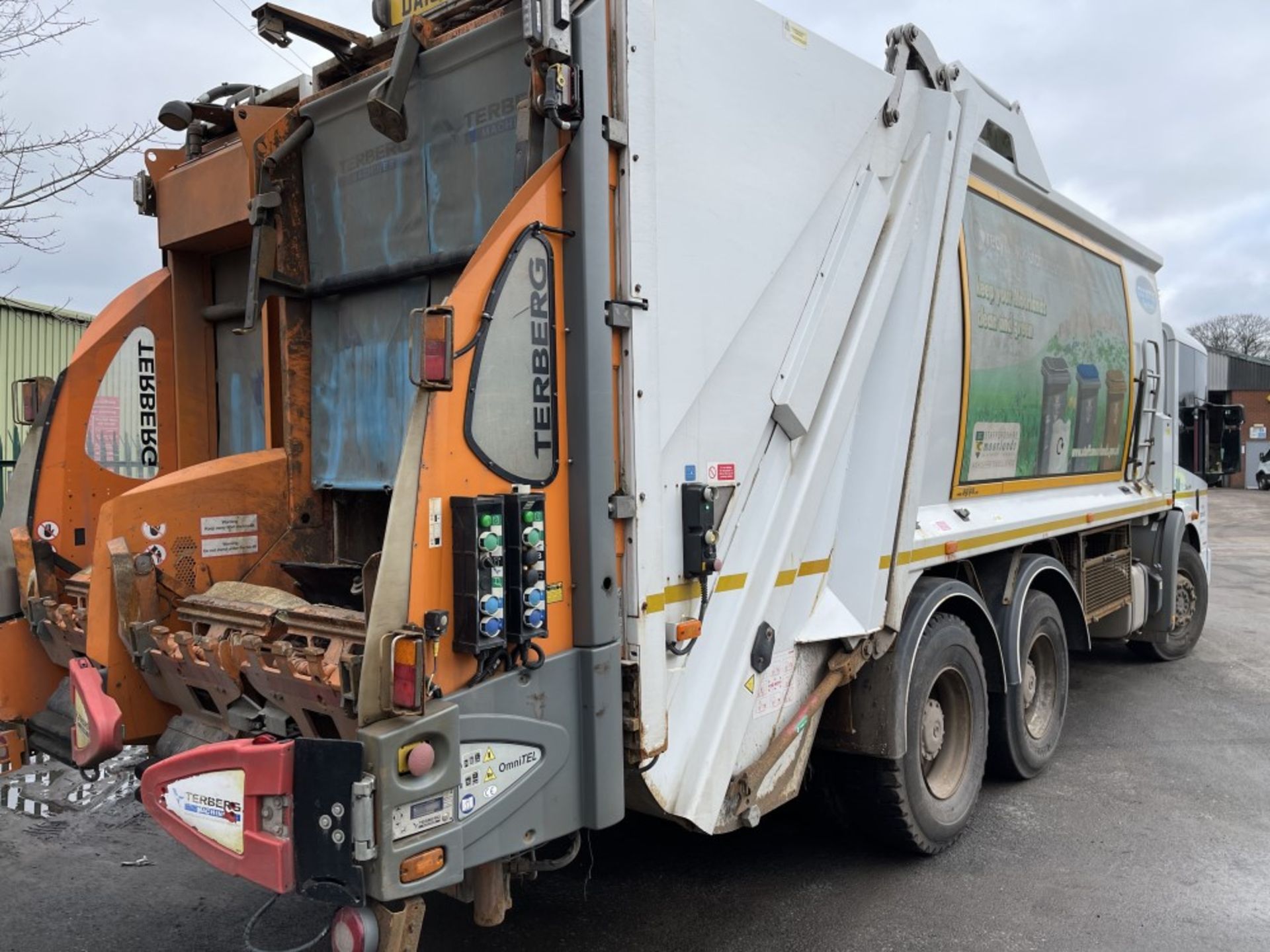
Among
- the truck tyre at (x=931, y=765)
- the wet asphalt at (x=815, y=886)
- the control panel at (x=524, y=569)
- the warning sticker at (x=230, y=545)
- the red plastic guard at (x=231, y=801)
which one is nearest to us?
the red plastic guard at (x=231, y=801)

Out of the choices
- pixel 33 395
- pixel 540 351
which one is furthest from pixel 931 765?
pixel 33 395

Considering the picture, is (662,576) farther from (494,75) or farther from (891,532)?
(494,75)

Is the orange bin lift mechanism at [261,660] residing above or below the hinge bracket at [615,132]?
below

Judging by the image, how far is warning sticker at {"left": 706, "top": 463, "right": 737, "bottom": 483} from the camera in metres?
2.82

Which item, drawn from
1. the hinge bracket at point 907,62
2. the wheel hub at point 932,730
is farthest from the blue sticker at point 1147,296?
the wheel hub at point 932,730

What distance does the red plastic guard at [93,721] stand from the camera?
287 cm

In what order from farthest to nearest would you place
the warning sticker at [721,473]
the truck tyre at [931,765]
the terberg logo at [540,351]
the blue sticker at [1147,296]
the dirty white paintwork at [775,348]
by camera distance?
the blue sticker at [1147,296], the truck tyre at [931,765], the warning sticker at [721,473], the dirty white paintwork at [775,348], the terberg logo at [540,351]

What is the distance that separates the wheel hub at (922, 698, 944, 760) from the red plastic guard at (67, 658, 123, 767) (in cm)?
302

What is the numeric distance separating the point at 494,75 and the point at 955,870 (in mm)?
3533

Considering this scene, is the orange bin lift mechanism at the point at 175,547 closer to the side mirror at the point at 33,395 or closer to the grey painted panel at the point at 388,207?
the grey painted panel at the point at 388,207

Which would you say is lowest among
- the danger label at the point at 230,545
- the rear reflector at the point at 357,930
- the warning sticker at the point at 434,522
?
the rear reflector at the point at 357,930

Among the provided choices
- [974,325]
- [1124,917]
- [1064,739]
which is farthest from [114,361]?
[1064,739]

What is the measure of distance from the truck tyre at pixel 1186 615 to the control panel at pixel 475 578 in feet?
23.1

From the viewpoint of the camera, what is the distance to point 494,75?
2.96 metres
